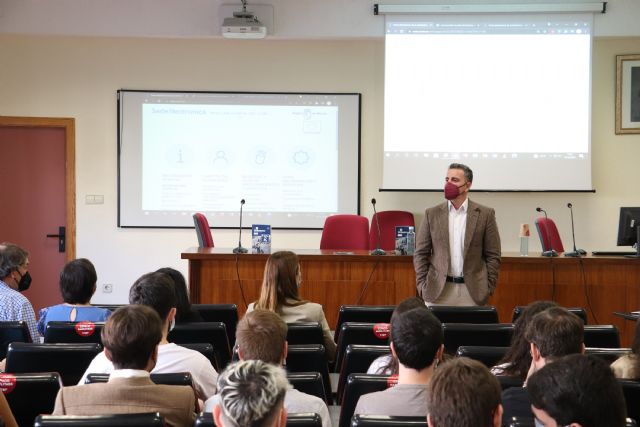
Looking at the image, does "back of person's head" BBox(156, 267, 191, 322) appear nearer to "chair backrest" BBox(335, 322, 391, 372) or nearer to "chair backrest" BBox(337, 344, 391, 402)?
"chair backrest" BBox(335, 322, 391, 372)

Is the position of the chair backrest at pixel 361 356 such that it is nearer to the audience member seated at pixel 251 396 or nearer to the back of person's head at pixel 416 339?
the back of person's head at pixel 416 339

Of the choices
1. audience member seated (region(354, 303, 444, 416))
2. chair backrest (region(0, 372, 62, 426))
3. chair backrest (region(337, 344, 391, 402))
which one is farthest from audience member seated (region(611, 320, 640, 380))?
chair backrest (region(0, 372, 62, 426))

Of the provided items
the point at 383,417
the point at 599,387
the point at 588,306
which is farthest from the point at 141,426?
the point at 588,306

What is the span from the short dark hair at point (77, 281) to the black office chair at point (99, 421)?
2.14m

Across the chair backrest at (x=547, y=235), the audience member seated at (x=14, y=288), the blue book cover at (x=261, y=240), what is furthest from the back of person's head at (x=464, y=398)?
the chair backrest at (x=547, y=235)

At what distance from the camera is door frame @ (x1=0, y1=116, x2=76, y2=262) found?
849 centimetres

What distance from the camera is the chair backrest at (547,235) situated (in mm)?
6609

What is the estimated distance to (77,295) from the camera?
13.4 ft

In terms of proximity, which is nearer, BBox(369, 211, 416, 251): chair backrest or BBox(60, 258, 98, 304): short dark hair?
BBox(60, 258, 98, 304): short dark hair

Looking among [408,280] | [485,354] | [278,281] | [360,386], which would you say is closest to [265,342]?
[360,386]

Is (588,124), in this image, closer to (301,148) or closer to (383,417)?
(301,148)

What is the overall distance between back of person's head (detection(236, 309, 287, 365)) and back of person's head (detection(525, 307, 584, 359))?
0.85m

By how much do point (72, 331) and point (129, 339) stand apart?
1352mm

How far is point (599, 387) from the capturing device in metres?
1.69
